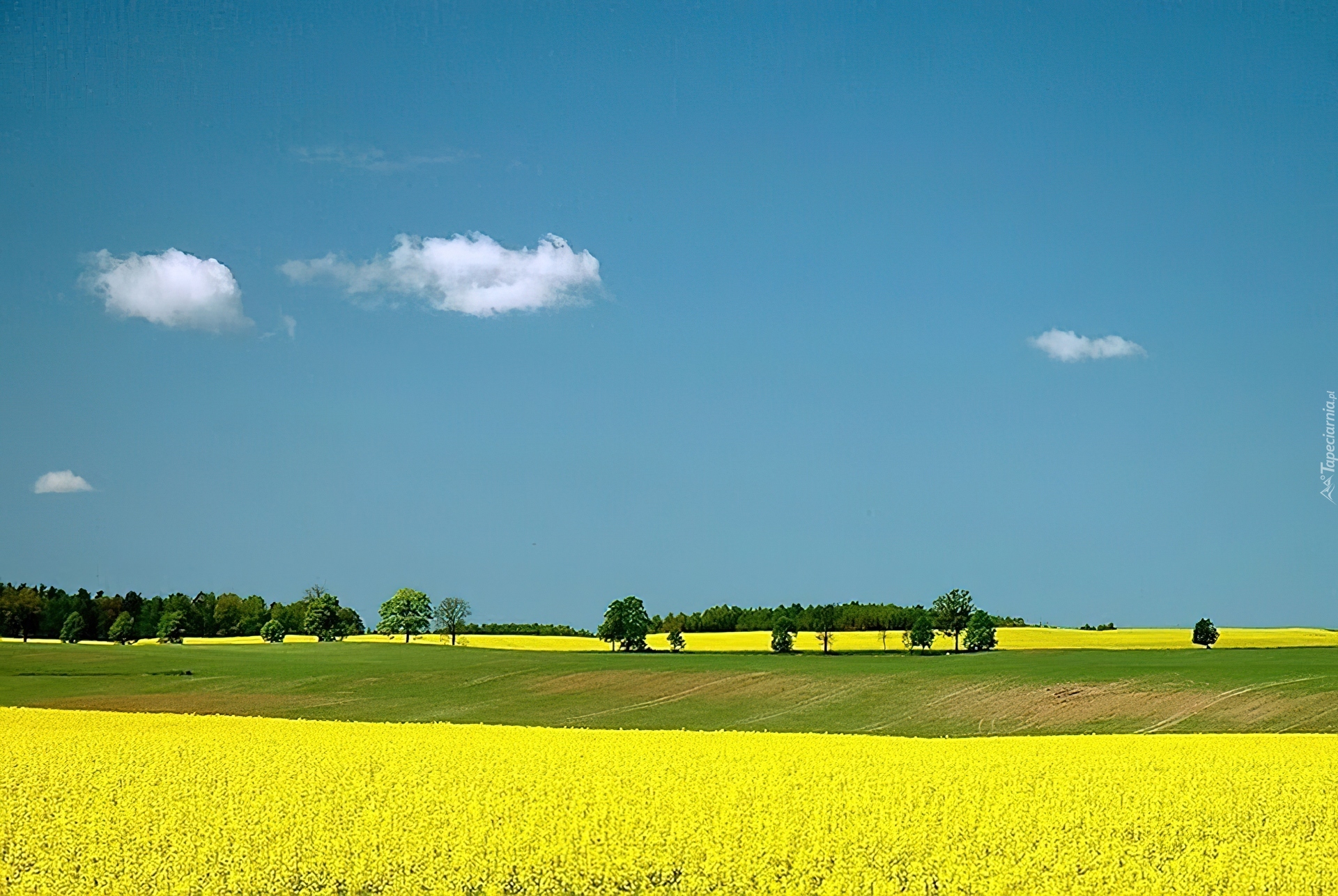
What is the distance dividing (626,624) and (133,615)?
45965mm

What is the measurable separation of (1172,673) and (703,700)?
58.6 ft

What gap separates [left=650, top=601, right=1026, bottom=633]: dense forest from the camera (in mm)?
114062

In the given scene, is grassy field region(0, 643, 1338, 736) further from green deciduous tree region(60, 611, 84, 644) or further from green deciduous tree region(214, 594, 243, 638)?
green deciduous tree region(214, 594, 243, 638)

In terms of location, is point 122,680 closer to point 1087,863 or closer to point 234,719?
point 234,719

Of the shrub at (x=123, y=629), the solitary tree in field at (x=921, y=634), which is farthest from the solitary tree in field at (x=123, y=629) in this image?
the solitary tree in field at (x=921, y=634)

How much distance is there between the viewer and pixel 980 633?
96.2m

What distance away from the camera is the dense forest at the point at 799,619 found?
114062 millimetres

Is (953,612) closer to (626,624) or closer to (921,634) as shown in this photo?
(921,634)

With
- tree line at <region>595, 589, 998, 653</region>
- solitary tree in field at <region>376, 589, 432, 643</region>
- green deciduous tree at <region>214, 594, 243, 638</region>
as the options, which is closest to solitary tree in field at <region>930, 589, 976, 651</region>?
tree line at <region>595, 589, 998, 653</region>

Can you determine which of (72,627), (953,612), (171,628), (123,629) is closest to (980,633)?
(953,612)

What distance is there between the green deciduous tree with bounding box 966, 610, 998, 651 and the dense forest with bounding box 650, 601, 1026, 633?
626cm

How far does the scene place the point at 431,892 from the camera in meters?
13.2

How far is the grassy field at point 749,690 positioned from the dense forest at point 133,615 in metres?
43.6

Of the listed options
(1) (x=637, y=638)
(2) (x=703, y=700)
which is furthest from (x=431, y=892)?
(1) (x=637, y=638)
